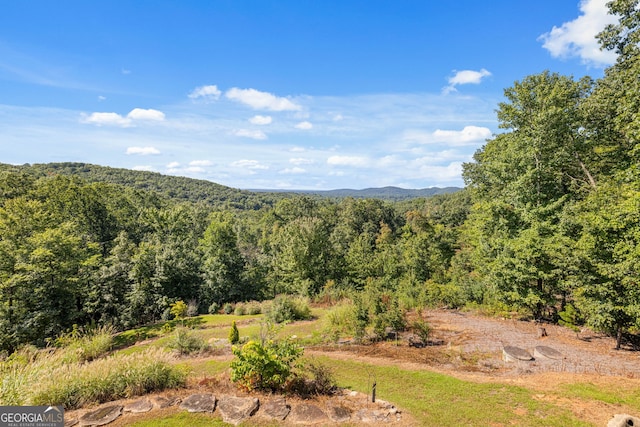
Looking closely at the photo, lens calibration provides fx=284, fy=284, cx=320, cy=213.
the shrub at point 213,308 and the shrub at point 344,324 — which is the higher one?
the shrub at point 344,324

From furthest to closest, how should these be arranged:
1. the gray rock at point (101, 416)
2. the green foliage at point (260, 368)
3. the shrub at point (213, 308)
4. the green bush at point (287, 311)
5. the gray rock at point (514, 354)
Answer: the shrub at point (213, 308) < the green bush at point (287, 311) < the gray rock at point (514, 354) < the green foliage at point (260, 368) < the gray rock at point (101, 416)

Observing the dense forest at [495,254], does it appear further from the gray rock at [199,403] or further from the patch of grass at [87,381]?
the patch of grass at [87,381]

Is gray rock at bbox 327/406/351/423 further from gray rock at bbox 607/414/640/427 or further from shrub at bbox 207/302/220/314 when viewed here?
shrub at bbox 207/302/220/314

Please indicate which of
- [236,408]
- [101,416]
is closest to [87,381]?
[101,416]

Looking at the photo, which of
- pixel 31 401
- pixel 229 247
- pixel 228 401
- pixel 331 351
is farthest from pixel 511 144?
pixel 229 247

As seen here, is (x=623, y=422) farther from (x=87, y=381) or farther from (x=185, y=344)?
(x=185, y=344)

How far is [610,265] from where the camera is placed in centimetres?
913

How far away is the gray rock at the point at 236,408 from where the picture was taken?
560 cm

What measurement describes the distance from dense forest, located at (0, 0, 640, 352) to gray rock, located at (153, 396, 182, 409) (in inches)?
297

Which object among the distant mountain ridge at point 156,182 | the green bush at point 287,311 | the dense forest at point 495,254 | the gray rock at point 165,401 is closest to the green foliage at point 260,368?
the gray rock at point 165,401

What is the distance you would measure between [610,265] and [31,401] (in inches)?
609

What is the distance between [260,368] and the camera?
258 inches


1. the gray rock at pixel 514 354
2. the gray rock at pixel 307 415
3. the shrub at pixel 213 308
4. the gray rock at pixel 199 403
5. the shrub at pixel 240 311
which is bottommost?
the shrub at pixel 213 308

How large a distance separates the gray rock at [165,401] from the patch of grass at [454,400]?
4.06 meters
